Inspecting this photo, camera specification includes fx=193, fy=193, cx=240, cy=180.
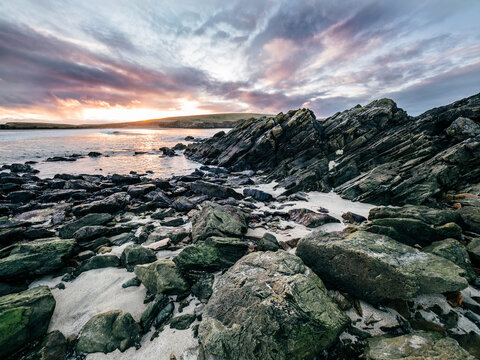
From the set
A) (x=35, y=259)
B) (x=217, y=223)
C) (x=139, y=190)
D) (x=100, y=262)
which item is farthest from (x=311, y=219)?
(x=139, y=190)

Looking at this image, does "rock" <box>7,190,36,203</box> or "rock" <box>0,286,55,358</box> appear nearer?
"rock" <box>0,286,55,358</box>

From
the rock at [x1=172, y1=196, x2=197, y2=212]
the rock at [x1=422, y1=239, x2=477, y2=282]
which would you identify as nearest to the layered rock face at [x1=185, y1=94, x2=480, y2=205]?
the rock at [x1=422, y1=239, x2=477, y2=282]

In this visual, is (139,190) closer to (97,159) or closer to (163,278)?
(163,278)

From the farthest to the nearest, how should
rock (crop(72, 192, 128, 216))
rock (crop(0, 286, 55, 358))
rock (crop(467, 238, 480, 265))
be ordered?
rock (crop(72, 192, 128, 216)) < rock (crop(467, 238, 480, 265)) < rock (crop(0, 286, 55, 358))

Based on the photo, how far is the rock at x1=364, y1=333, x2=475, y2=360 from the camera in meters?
2.67

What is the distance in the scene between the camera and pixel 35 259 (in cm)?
538

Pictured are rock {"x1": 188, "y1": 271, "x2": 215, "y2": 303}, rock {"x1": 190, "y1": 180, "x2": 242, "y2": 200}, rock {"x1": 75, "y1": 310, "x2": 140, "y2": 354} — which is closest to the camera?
rock {"x1": 75, "y1": 310, "x2": 140, "y2": 354}

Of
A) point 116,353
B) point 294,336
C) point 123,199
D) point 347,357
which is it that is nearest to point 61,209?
point 123,199

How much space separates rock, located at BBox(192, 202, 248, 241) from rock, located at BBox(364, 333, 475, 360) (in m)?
4.48

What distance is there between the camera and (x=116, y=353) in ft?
11.3

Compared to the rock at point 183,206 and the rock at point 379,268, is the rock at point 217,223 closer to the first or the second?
the rock at point 183,206

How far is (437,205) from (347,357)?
953cm

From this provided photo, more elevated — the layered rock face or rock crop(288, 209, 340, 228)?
the layered rock face

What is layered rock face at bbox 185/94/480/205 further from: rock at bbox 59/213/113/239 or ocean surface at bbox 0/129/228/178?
rock at bbox 59/213/113/239
